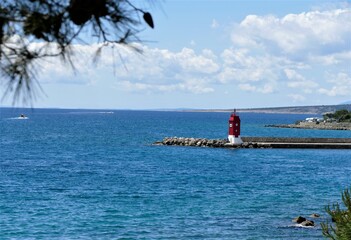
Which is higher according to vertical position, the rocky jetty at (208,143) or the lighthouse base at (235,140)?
the lighthouse base at (235,140)

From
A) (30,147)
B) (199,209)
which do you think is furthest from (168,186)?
(30,147)

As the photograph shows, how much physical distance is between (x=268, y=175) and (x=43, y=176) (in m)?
17.5

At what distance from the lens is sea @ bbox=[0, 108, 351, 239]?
25078 millimetres

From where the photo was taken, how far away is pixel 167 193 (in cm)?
3612

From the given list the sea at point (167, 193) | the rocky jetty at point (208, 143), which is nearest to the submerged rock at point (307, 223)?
the sea at point (167, 193)

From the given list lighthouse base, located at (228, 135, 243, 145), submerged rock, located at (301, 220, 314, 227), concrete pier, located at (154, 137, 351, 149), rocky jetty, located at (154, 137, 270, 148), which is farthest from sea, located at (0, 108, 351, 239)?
rocky jetty, located at (154, 137, 270, 148)

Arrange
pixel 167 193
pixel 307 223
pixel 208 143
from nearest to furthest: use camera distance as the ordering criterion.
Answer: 1. pixel 307 223
2. pixel 167 193
3. pixel 208 143

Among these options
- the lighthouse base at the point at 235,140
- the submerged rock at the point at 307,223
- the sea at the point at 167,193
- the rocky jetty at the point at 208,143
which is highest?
the lighthouse base at the point at 235,140

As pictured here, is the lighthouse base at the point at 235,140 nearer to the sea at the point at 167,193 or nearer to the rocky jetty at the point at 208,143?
the rocky jetty at the point at 208,143

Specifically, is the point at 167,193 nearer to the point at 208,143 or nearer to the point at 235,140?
the point at 235,140

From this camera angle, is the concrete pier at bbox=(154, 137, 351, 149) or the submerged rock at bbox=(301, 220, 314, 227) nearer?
the submerged rock at bbox=(301, 220, 314, 227)

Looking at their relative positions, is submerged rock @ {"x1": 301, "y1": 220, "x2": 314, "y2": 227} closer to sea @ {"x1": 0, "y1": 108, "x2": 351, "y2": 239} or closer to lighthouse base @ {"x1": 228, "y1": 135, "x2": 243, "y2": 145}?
sea @ {"x1": 0, "y1": 108, "x2": 351, "y2": 239}

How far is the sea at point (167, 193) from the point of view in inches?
987

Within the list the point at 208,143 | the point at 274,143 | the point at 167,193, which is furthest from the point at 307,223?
the point at 208,143
